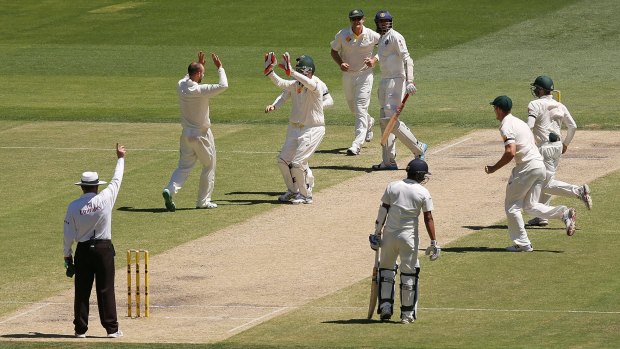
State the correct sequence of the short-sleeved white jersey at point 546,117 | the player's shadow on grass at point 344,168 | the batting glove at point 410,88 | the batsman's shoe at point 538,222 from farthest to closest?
1. the player's shadow on grass at point 344,168
2. the batting glove at point 410,88
3. the batsman's shoe at point 538,222
4. the short-sleeved white jersey at point 546,117

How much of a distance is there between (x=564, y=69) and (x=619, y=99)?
4603 millimetres

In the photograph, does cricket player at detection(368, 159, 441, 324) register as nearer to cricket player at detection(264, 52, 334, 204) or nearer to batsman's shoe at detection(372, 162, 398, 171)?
cricket player at detection(264, 52, 334, 204)

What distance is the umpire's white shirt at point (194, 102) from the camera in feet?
81.3

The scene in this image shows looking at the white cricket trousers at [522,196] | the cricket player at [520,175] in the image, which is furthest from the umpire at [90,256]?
the white cricket trousers at [522,196]

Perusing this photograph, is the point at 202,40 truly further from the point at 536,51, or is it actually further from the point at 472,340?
the point at 472,340

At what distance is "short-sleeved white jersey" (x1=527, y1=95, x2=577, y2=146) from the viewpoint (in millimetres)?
23172

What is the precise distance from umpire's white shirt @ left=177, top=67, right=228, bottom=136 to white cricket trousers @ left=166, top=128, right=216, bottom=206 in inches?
4.8

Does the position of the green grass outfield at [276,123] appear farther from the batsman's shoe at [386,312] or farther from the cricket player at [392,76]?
the cricket player at [392,76]

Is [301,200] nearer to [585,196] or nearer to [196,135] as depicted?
[196,135]

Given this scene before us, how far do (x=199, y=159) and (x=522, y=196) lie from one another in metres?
5.89

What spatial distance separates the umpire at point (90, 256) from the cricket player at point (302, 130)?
24.4 feet

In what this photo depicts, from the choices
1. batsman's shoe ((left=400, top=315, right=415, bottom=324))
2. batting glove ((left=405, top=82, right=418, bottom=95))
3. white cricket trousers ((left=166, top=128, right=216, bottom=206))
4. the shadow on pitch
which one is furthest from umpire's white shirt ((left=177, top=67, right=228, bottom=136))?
batsman's shoe ((left=400, top=315, right=415, bottom=324))

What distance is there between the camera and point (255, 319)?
62.2 feet

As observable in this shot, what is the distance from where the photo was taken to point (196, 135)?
82.2 feet
